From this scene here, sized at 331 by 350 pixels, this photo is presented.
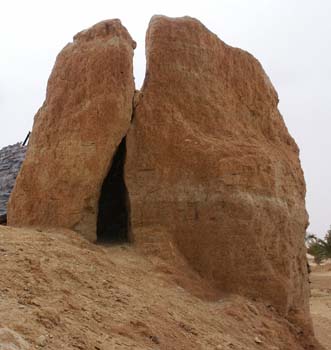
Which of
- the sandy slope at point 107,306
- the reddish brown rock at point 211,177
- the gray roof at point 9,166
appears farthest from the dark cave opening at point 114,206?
the gray roof at point 9,166

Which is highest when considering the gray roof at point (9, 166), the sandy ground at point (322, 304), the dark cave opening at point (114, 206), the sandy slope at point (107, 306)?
the gray roof at point (9, 166)

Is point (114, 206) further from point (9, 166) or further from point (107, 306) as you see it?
point (107, 306)

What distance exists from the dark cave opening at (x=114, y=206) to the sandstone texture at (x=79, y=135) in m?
0.60

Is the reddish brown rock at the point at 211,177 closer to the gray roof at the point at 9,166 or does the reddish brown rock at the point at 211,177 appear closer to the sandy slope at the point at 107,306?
the sandy slope at the point at 107,306

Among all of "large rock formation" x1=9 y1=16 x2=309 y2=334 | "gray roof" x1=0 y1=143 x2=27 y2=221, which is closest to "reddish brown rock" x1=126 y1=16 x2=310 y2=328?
Result: "large rock formation" x1=9 y1=16 x2=309 y2=334

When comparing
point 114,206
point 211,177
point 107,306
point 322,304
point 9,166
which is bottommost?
point 322,304

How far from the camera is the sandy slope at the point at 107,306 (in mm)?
3547

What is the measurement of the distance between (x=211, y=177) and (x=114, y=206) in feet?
5.32

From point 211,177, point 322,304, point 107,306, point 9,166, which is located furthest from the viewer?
point 322,304

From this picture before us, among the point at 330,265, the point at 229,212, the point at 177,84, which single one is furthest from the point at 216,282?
the point at 330,265

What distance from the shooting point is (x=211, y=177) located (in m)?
6.52

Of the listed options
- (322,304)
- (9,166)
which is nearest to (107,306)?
(9,166)

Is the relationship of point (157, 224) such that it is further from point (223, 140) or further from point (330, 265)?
point (330, 265)

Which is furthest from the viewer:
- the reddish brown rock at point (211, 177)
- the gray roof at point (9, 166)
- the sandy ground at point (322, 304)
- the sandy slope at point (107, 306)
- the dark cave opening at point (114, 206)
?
the sandy ground at point (322, 304)
